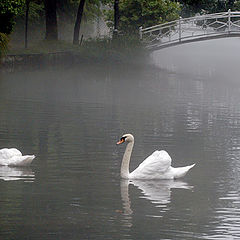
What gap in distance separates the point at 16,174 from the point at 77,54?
103 feet

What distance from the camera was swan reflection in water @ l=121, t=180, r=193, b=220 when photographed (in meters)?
12.6

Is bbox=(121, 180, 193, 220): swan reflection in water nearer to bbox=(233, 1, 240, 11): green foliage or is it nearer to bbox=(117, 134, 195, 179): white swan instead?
bbox=(117, 134, 195, 179): white swan

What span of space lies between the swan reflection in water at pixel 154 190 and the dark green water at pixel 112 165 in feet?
0.05

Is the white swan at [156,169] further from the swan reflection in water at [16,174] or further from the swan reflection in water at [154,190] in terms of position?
Answer: the swan reflection in water at [16,174]

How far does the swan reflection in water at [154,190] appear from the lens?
12.6 m

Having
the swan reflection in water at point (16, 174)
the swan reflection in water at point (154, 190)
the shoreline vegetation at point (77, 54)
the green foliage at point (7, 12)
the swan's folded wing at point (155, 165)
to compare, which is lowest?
the swan reflection in water at point (154, 190)

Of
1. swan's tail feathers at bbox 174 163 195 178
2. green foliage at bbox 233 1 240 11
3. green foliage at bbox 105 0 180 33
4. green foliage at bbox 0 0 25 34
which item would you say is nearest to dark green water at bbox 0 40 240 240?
swan's tail feathers at bbox 174 163 195 178

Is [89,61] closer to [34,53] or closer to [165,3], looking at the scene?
[34,53]

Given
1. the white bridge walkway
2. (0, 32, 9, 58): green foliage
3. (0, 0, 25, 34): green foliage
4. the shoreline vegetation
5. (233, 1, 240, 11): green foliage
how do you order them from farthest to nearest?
(233, 1, 240, 11): green foliage, the white bridge walkway, the shoreline vegetation, (0, 0, 25, 34): green foliage, (0, 32, 9, 58): green foliage

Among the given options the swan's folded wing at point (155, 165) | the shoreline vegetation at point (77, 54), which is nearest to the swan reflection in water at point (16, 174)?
the swan's folded wing at point (155, 165)

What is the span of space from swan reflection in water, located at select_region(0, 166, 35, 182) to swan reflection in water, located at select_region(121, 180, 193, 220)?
1595mm

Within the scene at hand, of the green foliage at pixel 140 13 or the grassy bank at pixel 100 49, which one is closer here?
the grassy bank at pixel 100 49

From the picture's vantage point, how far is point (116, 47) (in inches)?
1841

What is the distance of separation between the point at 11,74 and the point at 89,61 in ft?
25.4
